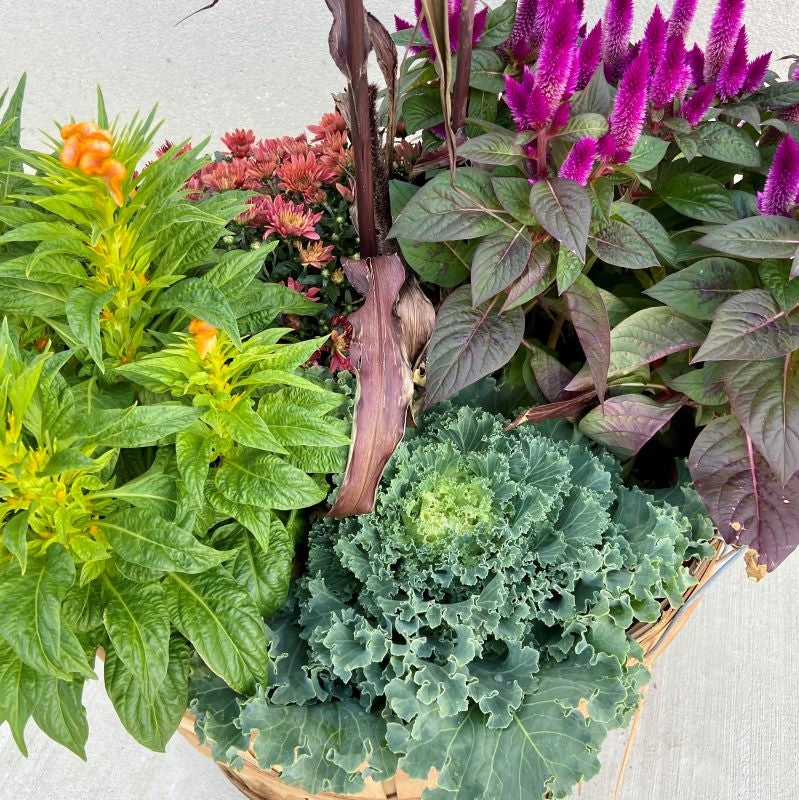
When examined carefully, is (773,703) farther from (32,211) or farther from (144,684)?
(32,211)

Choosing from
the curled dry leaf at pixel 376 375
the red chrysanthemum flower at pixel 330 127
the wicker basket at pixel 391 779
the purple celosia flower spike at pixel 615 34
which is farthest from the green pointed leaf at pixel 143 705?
the purple celosia flower spike at pixel 615 34

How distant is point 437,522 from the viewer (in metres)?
0.94

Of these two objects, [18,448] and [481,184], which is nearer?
[18,448]

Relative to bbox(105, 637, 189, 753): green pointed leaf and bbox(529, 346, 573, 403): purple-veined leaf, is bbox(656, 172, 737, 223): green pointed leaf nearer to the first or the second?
bbox(529, 346, 573, 403): purple-veined leaf

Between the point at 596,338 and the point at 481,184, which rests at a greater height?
the point at 481,184

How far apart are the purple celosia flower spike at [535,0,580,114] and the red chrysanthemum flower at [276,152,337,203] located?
0.37m

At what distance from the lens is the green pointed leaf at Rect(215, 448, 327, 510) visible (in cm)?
81

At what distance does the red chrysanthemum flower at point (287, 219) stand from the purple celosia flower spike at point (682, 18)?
47 centimetres

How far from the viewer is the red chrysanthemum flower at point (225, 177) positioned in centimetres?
108

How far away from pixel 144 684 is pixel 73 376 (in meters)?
0.35

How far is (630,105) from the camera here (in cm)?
81

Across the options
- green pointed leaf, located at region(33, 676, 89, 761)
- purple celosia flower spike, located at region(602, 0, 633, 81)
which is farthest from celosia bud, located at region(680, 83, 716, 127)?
green pointed leaf, located at region(33, 676, 89, 761)

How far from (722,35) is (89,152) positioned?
2.35ft

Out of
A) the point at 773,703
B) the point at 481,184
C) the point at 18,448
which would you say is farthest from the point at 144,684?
the point at 773,703
